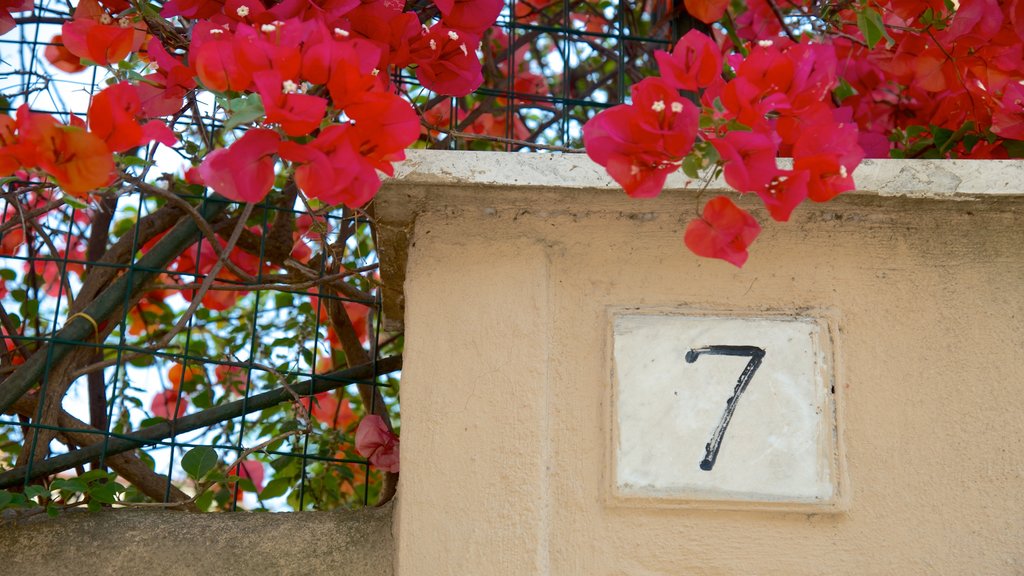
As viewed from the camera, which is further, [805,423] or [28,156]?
[805,423]

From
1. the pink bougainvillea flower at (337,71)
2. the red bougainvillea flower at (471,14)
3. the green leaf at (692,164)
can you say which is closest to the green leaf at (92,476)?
the pink bougainvillea flower at (337,71)

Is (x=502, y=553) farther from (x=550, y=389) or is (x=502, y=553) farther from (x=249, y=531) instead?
(x=249, y=531)

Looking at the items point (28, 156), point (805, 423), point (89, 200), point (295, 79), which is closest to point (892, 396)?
point (805, 423)

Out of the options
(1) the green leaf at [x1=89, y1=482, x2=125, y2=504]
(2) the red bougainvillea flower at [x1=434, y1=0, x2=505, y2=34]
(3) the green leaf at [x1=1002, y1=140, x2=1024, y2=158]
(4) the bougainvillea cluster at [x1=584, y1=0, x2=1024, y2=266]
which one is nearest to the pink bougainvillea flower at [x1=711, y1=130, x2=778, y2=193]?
(4) the bougainvillea cluster at [x1=584, y1=0, x2=1024, y2=266]

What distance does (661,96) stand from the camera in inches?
46.9

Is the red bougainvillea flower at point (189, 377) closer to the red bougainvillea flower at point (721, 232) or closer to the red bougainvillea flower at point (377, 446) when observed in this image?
the red bougainvillea flower at point (377, 446)

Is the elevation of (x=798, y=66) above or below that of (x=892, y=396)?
above

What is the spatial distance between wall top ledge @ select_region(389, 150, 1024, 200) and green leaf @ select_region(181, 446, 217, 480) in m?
0.50

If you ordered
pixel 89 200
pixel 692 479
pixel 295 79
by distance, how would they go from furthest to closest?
pixel 89 200 → pixel 692 479 → pixel 295 79

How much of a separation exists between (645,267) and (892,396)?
35 cm

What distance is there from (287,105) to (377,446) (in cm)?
64

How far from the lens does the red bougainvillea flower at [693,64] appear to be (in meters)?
1.23

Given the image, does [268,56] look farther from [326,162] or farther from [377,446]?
[377,446]

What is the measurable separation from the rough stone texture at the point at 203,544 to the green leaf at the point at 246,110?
1.93 ft
